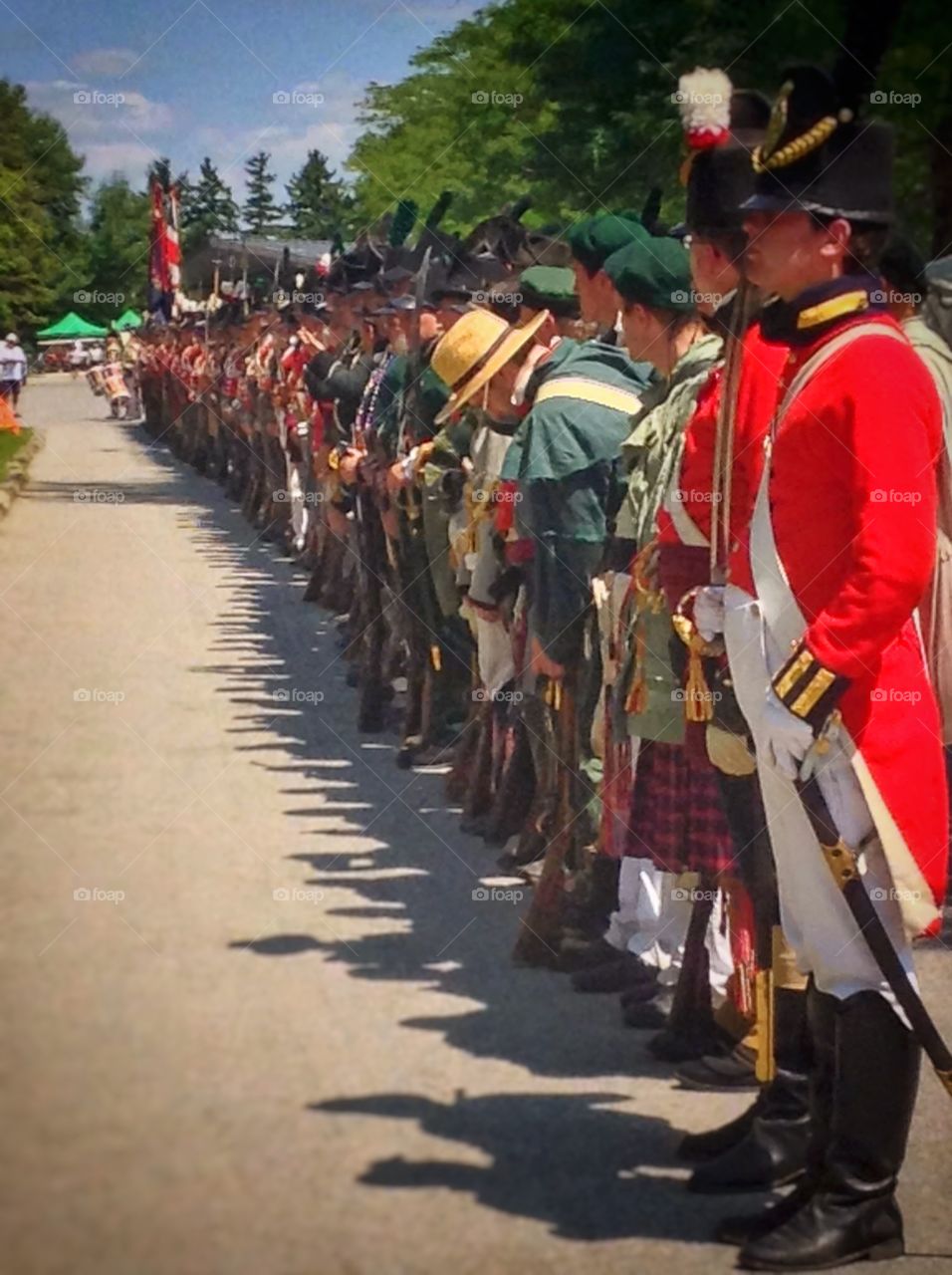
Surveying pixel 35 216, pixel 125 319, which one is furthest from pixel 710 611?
pixel 125 319

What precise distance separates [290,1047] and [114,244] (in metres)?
1.75

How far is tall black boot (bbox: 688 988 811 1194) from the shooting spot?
425 cm

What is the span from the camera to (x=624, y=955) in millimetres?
5855

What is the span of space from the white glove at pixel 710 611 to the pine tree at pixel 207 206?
1319 mm

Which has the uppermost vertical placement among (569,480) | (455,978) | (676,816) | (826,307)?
(826,307)

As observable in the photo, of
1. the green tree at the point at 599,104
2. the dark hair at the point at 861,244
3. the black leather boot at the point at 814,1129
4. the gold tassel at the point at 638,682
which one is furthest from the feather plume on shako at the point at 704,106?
the green tree at the point at 599,104

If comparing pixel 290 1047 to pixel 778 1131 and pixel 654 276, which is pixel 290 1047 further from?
pixel 654 276

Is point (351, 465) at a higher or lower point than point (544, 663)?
higher

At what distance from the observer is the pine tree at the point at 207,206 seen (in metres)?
5.07

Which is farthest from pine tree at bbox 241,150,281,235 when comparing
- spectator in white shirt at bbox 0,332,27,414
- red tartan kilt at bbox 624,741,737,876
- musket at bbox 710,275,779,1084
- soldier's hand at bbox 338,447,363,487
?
soldier's hand at bbox 338,447,363,487

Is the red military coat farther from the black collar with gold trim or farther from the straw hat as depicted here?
the straw hat

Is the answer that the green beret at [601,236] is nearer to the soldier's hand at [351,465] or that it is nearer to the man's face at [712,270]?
the man's face at [712,270]

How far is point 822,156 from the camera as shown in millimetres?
4020

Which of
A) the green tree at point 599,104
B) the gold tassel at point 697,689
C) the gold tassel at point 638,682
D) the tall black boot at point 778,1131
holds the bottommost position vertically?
the tall black boot at point 778,1131
